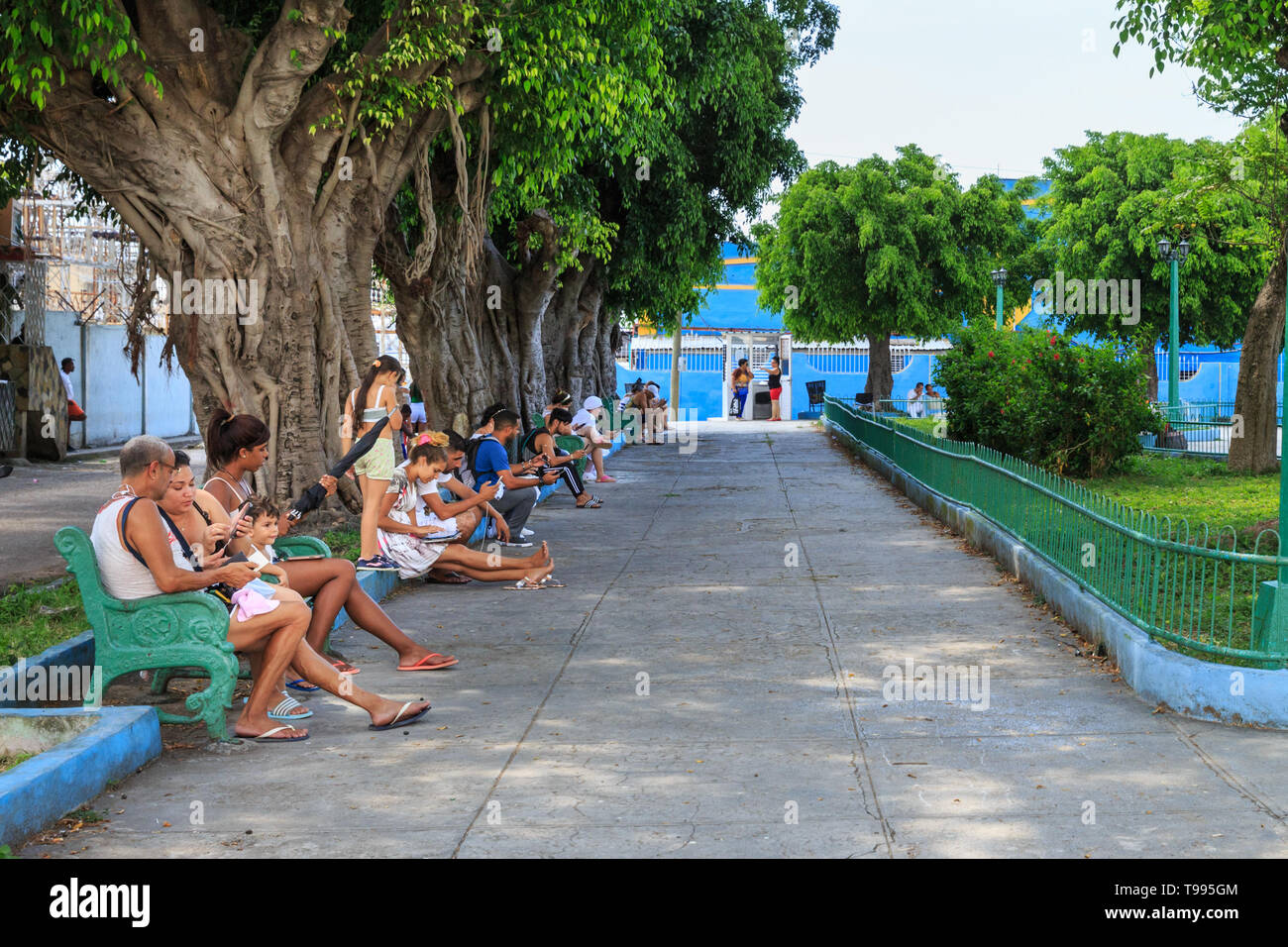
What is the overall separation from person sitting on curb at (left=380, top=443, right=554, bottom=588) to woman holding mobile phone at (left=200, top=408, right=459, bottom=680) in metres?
2.43

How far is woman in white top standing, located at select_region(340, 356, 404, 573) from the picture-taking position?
973 centimetres

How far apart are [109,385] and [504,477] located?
1623 cm

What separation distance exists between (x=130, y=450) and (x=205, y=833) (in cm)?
192

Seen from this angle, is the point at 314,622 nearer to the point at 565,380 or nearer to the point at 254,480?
the point at 254,480

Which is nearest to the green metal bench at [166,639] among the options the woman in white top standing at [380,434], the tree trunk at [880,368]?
the woman in white top standing at [380,434]

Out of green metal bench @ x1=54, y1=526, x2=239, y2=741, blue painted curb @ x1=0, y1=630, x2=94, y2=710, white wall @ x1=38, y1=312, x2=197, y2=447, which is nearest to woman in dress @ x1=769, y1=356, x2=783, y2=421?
white wall @ x1=38, y1=312, x2=197, y2=447

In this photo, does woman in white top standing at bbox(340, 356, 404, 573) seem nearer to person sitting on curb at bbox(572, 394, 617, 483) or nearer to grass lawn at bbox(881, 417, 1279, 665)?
grass lawn at bbox(881, 417, 1279, 665)

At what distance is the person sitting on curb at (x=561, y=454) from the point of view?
49.2ft

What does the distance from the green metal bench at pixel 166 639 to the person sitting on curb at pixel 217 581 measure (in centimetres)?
6

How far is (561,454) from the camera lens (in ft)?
52.4

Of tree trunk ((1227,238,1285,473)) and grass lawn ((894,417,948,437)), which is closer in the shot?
tree trunk ((1227,238,1285,473))

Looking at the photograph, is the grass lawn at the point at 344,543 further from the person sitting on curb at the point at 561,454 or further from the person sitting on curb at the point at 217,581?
the person sitting on curb at the point at 217,581

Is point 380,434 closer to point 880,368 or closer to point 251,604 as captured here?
point 251,604

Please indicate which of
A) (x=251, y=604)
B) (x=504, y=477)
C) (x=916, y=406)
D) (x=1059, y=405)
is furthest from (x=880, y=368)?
(x=251, y=604)
